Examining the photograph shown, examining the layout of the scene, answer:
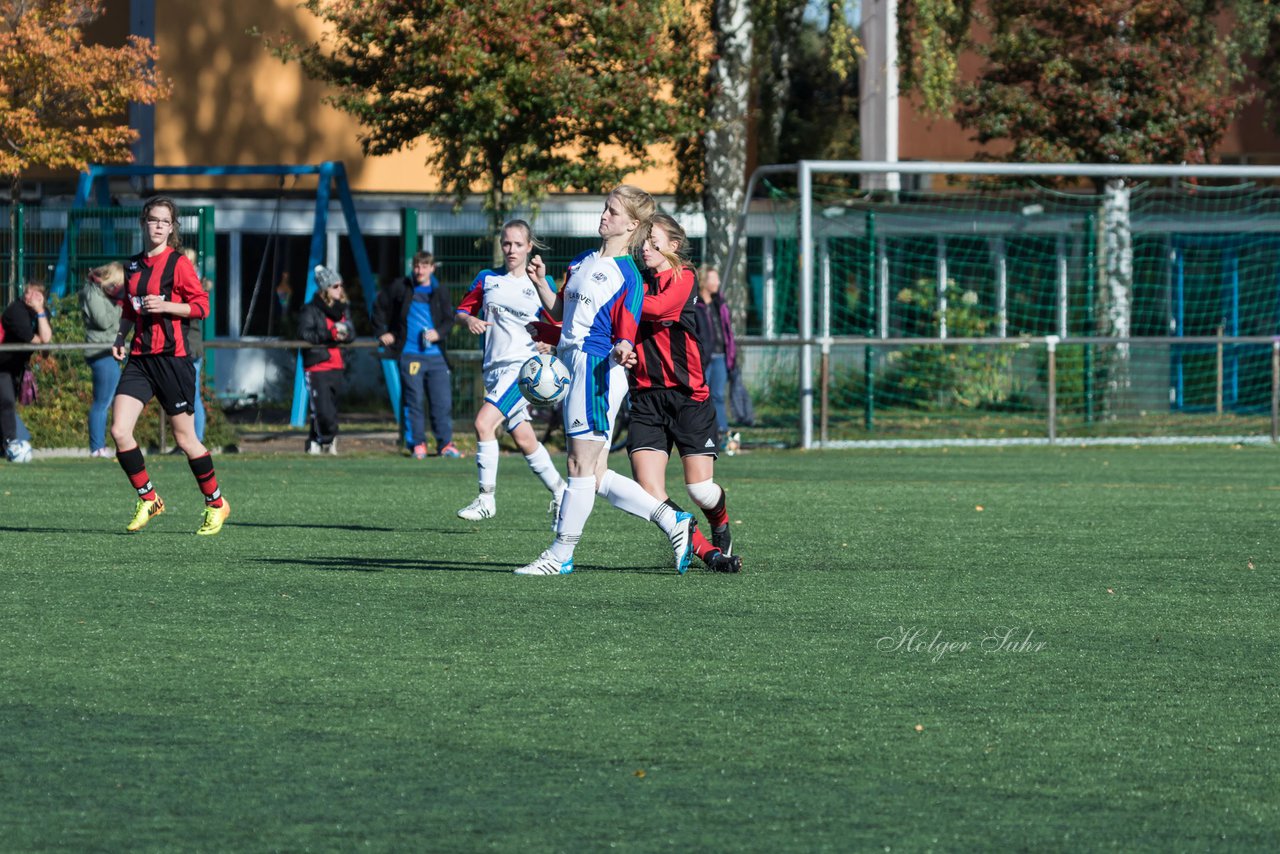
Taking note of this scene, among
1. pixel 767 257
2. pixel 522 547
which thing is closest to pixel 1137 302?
pixel 767 257

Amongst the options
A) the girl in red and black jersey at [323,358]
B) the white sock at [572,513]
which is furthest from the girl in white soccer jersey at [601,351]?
the girl in red and black jersey at [323,358]

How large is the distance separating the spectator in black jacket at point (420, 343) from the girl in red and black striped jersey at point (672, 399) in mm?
9242

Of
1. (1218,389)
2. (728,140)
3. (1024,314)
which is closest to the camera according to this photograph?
(728,140)

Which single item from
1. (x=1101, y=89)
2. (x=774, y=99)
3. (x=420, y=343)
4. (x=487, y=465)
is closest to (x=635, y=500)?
(x=487, y=465)

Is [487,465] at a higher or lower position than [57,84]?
lower

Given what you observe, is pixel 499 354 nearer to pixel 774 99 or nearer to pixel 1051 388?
pixel 1051 388

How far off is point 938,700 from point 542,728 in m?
1.32

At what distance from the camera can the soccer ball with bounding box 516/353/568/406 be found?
9.27 meters

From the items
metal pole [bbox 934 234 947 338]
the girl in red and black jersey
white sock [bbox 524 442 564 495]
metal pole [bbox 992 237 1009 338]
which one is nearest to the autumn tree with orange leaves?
the girl in red and black jersey

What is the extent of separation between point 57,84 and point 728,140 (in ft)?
26.0

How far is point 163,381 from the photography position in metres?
11.1

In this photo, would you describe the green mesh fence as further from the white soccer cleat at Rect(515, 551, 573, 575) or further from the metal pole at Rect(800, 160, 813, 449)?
the white soccer cleat at Rect(515, 551, 573, 575)

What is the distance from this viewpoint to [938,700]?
6434 millimetres

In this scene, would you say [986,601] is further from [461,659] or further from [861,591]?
[461,659]
